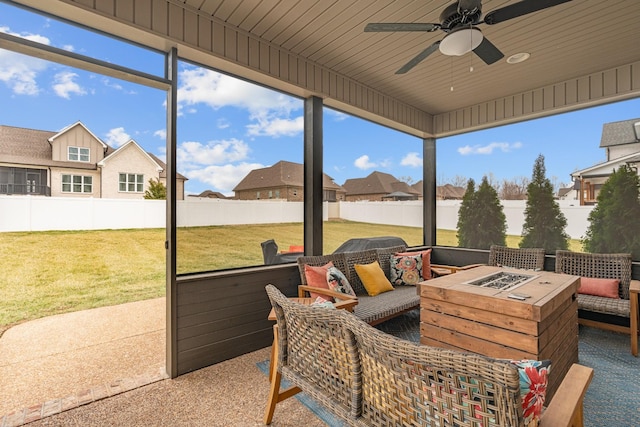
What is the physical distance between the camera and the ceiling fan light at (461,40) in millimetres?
2135

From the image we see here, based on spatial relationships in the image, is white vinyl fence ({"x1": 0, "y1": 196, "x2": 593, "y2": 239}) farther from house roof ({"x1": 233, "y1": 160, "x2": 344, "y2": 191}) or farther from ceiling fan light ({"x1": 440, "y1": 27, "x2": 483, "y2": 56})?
ceiling fan light ({"x1": 440, "y1": 27, "x2": 483, "y2": 56})

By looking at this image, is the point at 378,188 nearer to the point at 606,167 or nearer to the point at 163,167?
the point at 606,167

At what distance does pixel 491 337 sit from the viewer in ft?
7.39

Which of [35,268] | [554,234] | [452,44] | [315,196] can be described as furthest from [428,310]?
[35,268]

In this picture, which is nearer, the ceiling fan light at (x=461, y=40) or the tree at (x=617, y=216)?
the ceiling fan light at (x=461, y=40)

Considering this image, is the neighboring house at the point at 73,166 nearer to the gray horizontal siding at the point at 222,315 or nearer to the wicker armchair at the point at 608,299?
the gray horizontal siding at the point at 222,315

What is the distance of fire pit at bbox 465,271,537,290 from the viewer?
2.65 m

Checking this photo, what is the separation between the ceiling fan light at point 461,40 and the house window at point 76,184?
343cm

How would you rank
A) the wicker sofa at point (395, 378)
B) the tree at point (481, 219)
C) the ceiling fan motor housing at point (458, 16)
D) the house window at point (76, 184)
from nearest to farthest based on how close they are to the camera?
the wicker sofa at point (395, 378), the ceiling fan motor housing at point (458, 16), the house window at point (76, 184), the tree at point (481, 219)

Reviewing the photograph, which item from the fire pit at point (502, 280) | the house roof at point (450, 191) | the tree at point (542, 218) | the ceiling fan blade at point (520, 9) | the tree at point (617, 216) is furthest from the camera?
the house roof at point (450, 191)

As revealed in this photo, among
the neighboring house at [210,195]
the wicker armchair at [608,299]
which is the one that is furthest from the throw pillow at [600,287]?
the neighboring house at [210,195]

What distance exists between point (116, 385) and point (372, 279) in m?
2.61

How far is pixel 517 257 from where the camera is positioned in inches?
169

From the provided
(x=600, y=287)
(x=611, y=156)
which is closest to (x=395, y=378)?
(x=600, y=287)
